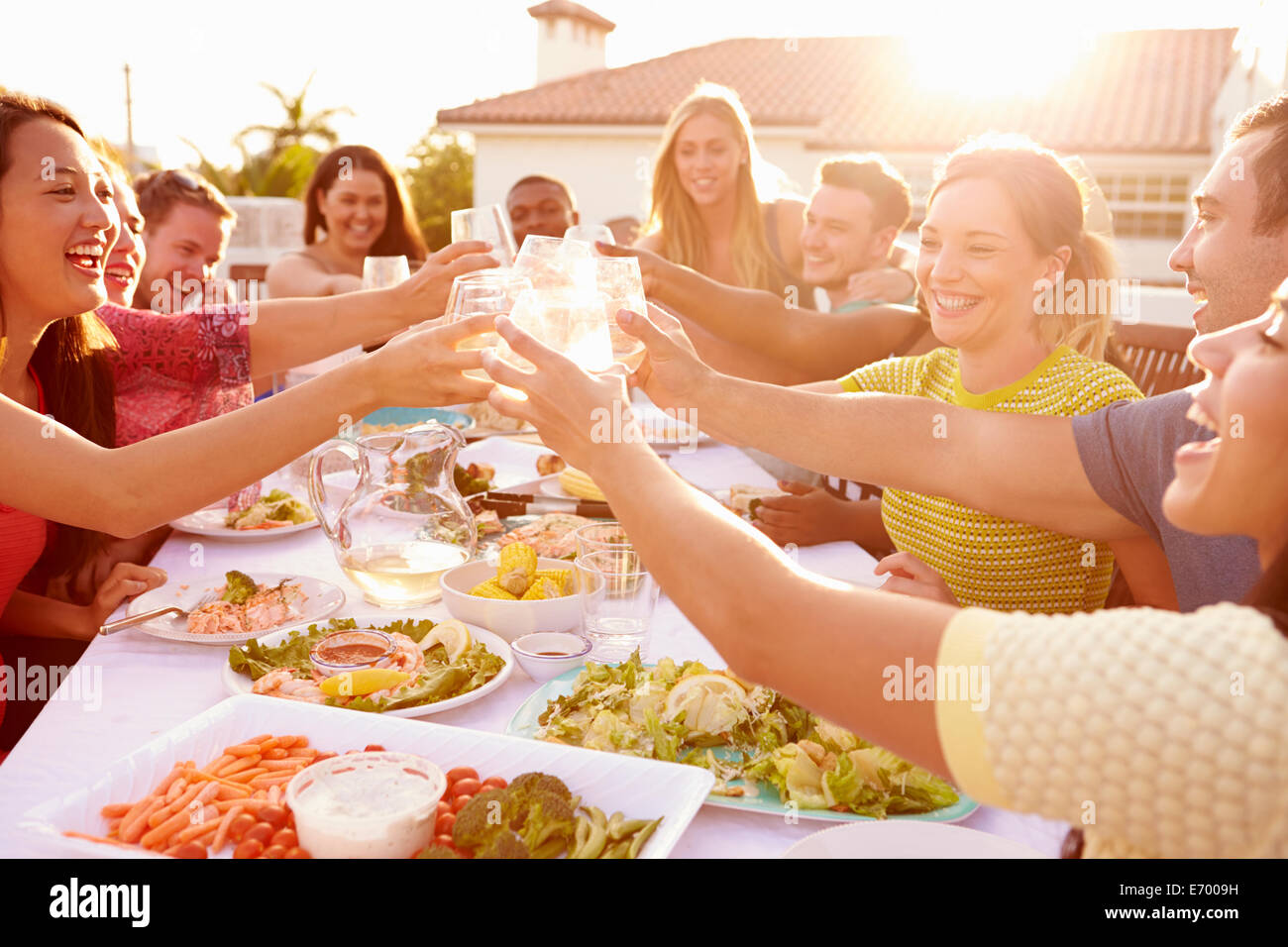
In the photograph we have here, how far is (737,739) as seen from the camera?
68.9 inches

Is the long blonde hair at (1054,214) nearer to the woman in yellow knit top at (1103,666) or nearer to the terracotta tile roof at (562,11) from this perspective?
the woman in yellow knit top at (1103,666)

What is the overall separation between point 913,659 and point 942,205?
2093 mm

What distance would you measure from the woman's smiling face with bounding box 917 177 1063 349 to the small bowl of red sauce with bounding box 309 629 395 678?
1.82 meters

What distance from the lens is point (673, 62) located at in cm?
2739

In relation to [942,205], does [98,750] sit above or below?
below

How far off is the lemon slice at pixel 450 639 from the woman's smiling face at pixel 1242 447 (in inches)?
53.7

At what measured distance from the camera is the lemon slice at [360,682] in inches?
74.4

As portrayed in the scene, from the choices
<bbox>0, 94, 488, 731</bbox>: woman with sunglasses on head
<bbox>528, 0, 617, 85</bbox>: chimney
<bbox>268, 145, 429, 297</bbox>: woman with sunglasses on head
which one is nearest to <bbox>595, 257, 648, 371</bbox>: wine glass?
<bbox>0, 94, 488, 731</bbox>: woman with sunglasses on head

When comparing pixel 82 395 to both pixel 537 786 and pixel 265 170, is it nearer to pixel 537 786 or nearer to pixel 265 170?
pixel 537 786

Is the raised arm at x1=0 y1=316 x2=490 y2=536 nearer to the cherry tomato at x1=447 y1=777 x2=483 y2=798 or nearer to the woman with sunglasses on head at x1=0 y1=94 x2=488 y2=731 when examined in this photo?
the woman with sunglasses on head at x1=0 y1=94 x2=488 y2=731

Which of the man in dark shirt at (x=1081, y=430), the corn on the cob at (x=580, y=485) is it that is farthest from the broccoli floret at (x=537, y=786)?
the corn on the cob at (x=580, y=485)
